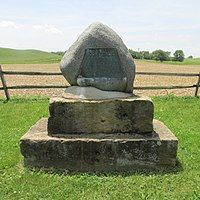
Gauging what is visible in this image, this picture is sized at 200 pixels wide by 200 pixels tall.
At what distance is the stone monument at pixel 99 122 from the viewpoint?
20.6ft

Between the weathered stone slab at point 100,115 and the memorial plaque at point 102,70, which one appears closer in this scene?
the weathered stone slab at point 100,115

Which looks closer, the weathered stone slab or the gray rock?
the weathered stone slab

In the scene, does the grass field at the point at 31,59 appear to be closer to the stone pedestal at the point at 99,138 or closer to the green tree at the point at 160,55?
the green tree at the point at 160,55

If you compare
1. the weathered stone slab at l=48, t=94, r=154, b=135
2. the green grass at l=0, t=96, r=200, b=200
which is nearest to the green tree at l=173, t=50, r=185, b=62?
the green grass at l=0, t=96, r=200, b=200

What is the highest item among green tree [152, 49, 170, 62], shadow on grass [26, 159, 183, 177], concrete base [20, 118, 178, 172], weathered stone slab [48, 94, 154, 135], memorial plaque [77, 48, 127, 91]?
memorial plaque [77, 48, 127, 91]

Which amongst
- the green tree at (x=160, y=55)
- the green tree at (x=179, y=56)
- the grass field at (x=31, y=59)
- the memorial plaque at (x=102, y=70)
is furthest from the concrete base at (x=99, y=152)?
the green tree at (x=179, y=56)

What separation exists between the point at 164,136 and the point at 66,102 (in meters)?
1.77

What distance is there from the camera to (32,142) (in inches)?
249

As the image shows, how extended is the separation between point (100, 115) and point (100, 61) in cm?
99

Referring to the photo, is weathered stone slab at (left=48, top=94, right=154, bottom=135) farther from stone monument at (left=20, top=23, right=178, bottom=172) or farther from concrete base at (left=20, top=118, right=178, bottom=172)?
concrete base at (left=20, top=118, right=178, bottom=172)

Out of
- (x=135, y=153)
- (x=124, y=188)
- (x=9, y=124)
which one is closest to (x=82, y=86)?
(x=135, y=153)

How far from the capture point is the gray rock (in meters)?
6.76

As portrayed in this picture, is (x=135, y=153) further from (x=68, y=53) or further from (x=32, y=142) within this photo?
(x=68, y=53)

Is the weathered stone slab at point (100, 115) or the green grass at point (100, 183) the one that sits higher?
the weathered stone slab at point (100, 115)
